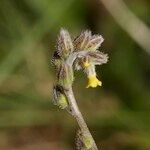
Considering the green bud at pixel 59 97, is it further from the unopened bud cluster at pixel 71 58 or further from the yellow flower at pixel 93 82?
the yellow flower at pixel 93 82

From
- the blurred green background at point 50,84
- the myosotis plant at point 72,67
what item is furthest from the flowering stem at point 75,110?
the blurred green background at point 50,84

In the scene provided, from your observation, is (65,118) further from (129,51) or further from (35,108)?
(129,51)

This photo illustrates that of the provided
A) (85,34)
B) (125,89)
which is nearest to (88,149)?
(85,34)

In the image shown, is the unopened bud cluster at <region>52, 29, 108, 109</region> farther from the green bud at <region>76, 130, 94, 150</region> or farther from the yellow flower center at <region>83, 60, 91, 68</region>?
the green bud at <region>76, 130, 94, 150</region>

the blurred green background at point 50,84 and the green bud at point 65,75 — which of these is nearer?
the green bud at point 65,75

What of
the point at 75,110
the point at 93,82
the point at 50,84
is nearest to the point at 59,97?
the point at 75,110

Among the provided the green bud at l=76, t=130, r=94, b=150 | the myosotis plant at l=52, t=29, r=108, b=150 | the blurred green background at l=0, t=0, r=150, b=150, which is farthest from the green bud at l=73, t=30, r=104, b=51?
the blurred green background at l=0, t=0, r=150, b=150

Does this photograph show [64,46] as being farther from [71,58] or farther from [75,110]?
[75,110]
